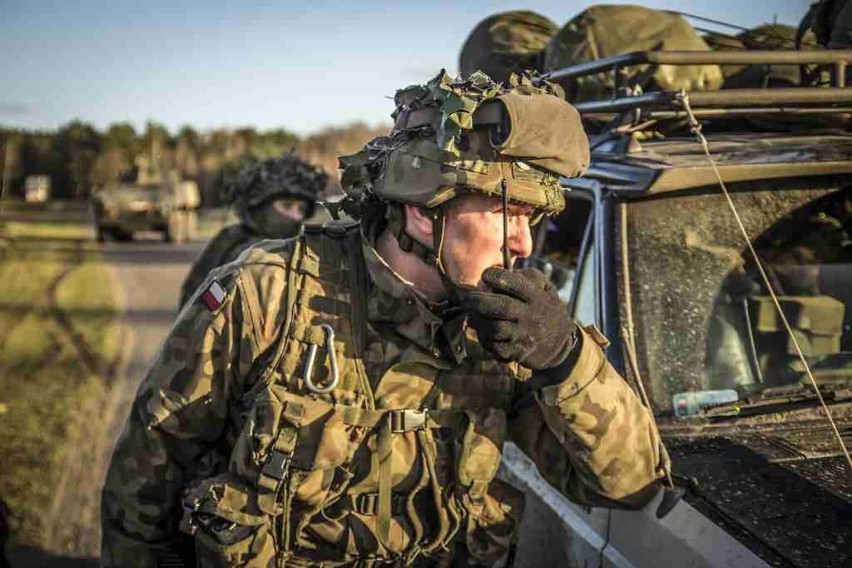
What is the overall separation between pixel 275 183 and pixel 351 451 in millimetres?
3571

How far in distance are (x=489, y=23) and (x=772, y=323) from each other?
2.35m

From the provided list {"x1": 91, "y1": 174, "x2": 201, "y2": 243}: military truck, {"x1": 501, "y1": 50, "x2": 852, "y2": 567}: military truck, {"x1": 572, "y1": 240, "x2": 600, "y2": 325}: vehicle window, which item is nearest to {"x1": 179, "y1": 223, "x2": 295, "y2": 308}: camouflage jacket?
{"x1": 572, "y1": 240, "x2": 600, "y2": 325}: vehicle window

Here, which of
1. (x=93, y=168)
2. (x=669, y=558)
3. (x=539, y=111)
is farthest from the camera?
(x=93, y=168)

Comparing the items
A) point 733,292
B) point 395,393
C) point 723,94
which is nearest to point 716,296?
point 733,292

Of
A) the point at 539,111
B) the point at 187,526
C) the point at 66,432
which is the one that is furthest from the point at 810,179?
the point at 66,432

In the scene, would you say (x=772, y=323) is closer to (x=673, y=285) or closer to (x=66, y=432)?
(x=673, y=285)

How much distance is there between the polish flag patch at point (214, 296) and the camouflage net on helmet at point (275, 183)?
3.28 meters

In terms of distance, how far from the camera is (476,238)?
2.21 m

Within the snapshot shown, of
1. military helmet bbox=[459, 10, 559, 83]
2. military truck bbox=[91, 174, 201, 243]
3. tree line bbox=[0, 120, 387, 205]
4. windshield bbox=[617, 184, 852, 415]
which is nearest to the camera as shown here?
windshield bbox=[617, 184, 852, 415]

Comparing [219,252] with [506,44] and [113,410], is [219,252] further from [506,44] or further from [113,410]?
[113,410]

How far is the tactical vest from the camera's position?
2.19 m

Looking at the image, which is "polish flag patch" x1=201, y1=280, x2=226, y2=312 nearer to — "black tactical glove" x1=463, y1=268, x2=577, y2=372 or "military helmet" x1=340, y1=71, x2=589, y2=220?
"military helmet" x1=340, y1=71, x2=589, y2=220

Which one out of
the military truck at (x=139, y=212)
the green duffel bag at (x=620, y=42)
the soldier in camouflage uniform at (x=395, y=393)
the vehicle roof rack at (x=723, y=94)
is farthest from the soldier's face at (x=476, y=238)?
the military truck at (x=139, y=212)

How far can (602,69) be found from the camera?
9.66ft
